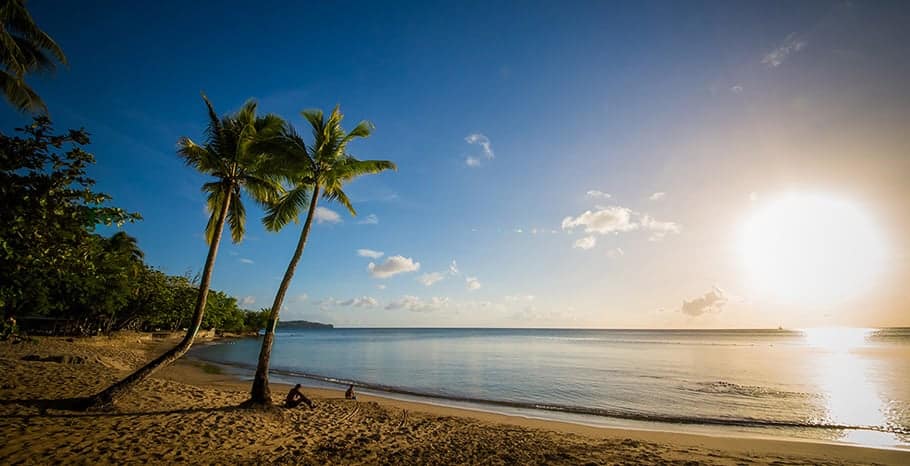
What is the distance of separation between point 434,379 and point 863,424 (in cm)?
2067

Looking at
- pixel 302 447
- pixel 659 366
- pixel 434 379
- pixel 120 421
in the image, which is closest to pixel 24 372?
pixel 120 421

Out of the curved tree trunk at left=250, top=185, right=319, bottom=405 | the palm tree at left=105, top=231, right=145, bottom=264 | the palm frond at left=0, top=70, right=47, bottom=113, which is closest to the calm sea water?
the curved tree trunk at left=250, top=185, right=319, bottom=405

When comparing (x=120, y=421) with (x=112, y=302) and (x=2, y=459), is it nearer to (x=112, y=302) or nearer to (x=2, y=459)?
(x=2, y=459)

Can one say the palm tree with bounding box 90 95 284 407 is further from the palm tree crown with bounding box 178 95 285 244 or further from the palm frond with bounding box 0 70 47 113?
the palm frond with bounding box 0 70 47 113

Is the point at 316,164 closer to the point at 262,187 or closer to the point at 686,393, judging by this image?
the point at 262,187

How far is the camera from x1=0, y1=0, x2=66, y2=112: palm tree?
408 inches

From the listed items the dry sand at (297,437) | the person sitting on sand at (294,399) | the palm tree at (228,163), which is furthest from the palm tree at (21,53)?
the person sitting on sand at (294,399)

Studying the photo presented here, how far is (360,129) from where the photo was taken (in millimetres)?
11820

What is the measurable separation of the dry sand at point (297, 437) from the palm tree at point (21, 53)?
26.6 feet

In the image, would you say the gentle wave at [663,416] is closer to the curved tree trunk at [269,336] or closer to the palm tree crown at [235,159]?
the curved tree trunk at [269,336]

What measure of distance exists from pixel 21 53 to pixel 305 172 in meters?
8.67

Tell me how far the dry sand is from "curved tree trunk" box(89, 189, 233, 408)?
1.42 feet

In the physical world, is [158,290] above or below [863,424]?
above

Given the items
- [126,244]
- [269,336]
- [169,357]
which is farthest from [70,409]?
[126,244]
